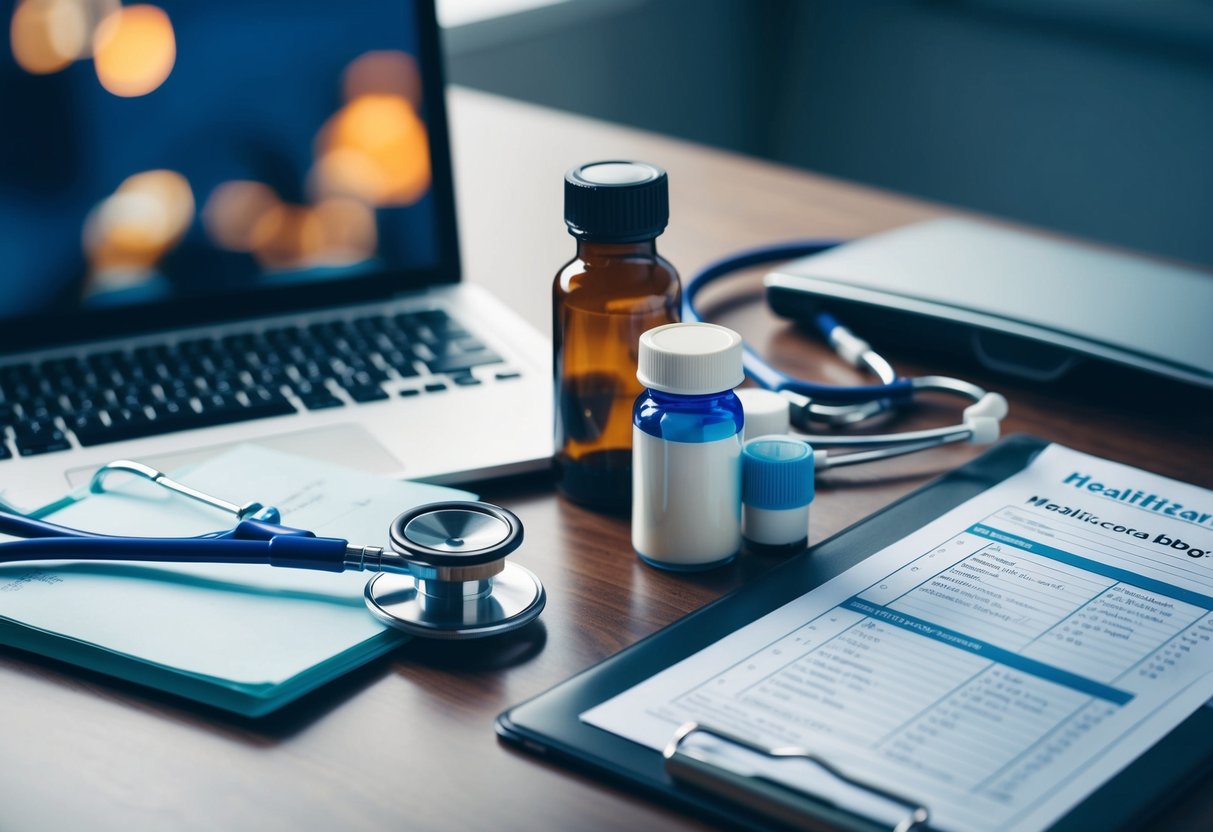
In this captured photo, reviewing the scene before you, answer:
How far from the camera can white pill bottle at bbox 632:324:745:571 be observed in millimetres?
629

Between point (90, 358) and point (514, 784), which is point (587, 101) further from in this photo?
point (514, 784)

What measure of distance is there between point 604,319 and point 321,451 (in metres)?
0.20

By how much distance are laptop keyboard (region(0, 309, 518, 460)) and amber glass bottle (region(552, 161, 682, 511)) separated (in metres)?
0.14

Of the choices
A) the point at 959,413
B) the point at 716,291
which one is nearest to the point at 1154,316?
the point at 959,413

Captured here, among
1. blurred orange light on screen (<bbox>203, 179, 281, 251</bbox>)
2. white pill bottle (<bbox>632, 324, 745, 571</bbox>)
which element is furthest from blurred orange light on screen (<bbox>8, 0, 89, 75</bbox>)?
white pill bottle (<bbox>632, 324, 745, 571</bbox>)

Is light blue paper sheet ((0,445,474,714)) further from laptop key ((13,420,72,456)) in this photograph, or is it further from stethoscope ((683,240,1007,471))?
stethoscope ((683,240,1007,471))

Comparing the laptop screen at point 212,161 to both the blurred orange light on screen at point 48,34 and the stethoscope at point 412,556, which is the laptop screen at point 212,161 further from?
the stethoscope at point 412,556

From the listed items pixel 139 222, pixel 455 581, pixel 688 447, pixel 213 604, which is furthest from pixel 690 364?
pixel 139 222

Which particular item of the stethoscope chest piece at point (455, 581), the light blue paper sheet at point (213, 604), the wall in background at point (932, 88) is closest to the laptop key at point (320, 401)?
the light blue paper sheet at point (213, 604)

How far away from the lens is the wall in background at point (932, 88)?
95.2 inches

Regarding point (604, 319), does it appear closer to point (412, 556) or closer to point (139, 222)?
point (412, 556)

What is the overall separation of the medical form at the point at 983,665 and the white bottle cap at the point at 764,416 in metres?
0.10

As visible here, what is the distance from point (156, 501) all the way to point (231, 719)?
196 mm

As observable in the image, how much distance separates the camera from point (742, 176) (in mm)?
1380
